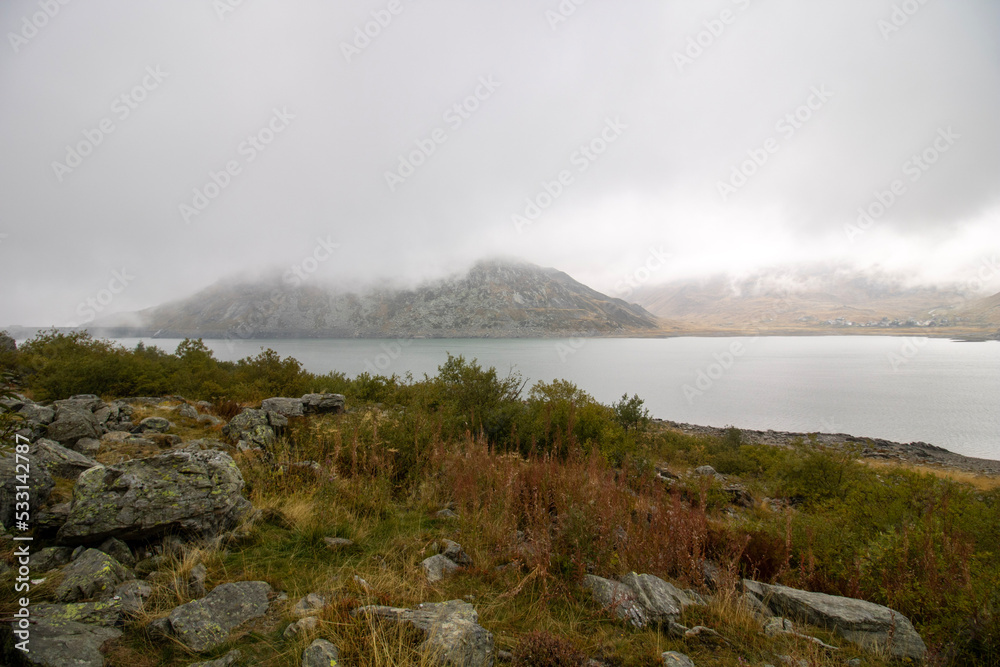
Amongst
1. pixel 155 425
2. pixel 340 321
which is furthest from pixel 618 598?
pixel 340 321

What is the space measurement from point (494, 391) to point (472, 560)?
8757 mm

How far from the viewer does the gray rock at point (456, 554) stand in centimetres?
424

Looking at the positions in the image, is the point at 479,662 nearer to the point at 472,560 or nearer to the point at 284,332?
the point at 472,560

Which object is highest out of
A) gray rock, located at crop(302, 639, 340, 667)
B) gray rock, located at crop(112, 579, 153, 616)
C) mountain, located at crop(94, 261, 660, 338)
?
mountain, located at crop(94, 261, 660, 338)

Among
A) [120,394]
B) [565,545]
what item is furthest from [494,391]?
[120,394]

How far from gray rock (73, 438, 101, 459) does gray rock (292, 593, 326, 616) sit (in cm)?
491

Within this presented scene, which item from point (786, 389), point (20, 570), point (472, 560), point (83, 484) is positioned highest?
point (83, 484)

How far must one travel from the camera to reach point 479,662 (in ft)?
8.95

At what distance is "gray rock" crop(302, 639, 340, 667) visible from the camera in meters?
2.59

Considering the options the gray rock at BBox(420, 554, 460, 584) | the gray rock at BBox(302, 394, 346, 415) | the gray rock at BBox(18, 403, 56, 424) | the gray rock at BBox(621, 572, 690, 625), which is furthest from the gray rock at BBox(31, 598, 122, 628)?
the gray rock at BBox(302, 394, 346, 415)

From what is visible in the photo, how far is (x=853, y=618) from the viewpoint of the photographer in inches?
137

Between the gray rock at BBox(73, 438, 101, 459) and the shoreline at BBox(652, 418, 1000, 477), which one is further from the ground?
the gray rock at BBox(73, 438, 101, 459)

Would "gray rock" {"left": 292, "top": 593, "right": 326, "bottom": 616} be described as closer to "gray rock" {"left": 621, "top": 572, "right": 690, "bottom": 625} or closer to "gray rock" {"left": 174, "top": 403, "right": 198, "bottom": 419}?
"gray rock" {"left": 621, "top": 572, "right": 690, "bottom": 625}

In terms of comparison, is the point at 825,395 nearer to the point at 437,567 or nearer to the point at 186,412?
the point at 437,567
